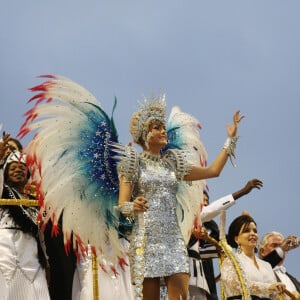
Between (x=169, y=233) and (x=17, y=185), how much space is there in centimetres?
234

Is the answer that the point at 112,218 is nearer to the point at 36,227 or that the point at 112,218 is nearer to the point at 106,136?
the point at 106,136

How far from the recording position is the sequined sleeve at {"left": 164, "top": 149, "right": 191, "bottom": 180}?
6.67m

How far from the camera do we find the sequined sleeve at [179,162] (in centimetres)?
667

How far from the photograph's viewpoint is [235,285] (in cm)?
817

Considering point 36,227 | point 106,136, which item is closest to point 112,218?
point 106,136

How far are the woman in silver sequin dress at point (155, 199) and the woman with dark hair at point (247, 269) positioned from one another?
5.98 feet

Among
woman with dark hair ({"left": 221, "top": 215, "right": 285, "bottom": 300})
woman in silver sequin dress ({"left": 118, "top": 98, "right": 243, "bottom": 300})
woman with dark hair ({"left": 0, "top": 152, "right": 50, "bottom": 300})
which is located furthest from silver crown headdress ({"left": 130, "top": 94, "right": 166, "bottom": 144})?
woman with dark hair ({"left": 221, "top": 215, "right": 285, "bottom": 300})

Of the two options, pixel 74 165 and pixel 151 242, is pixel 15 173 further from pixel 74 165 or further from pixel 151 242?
pixel 151 242

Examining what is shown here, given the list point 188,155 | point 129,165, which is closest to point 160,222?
point 129,165

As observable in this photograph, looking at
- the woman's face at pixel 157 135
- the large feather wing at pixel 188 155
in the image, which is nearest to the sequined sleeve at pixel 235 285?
the large feather wing at pixel 188 155

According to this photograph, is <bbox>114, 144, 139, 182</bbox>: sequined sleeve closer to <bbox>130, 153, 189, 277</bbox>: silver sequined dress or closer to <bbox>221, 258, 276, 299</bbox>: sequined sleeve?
<bbox>130, 153, 189, 277</bbox>: silver sequined dress

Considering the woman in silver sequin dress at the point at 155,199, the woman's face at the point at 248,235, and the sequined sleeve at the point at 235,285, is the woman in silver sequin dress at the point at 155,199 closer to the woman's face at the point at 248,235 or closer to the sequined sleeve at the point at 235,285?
the sequined sleeve at the point at 235,285

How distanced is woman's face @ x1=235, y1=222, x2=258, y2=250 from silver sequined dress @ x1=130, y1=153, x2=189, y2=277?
6.94ft

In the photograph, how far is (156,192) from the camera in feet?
21.1
